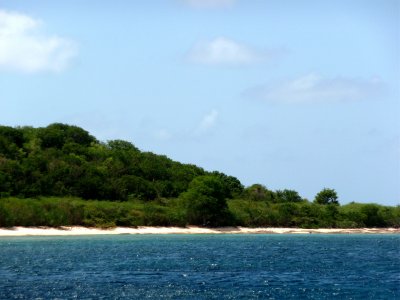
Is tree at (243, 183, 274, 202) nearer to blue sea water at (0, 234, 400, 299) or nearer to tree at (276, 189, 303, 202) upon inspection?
tree at (276, 189, 303, 202)

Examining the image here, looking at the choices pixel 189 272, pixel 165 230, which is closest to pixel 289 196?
pixel 165 230

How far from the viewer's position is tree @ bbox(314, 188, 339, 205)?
459 ft

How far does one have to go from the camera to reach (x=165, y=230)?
101438 millimetres

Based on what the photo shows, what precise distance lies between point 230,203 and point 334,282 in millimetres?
74052

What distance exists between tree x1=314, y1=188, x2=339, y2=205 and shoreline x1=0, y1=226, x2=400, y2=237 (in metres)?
14.3

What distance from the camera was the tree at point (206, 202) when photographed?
336 feet

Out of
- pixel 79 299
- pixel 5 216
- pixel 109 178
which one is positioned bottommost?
pixel 79 299

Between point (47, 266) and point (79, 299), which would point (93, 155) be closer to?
point (47, 266)

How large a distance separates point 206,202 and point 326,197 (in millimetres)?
46852

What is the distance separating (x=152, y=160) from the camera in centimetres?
13538

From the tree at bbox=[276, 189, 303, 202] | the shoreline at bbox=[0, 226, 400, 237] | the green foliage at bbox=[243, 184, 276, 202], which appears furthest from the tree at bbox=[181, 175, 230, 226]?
the tree at bbox=[276, 189, 303, 202]

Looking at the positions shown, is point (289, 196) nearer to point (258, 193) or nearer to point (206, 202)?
point (258, 193)

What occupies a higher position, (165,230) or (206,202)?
(206,202)

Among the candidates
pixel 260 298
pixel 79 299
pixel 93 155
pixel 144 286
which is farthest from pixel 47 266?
pixel 93 155
